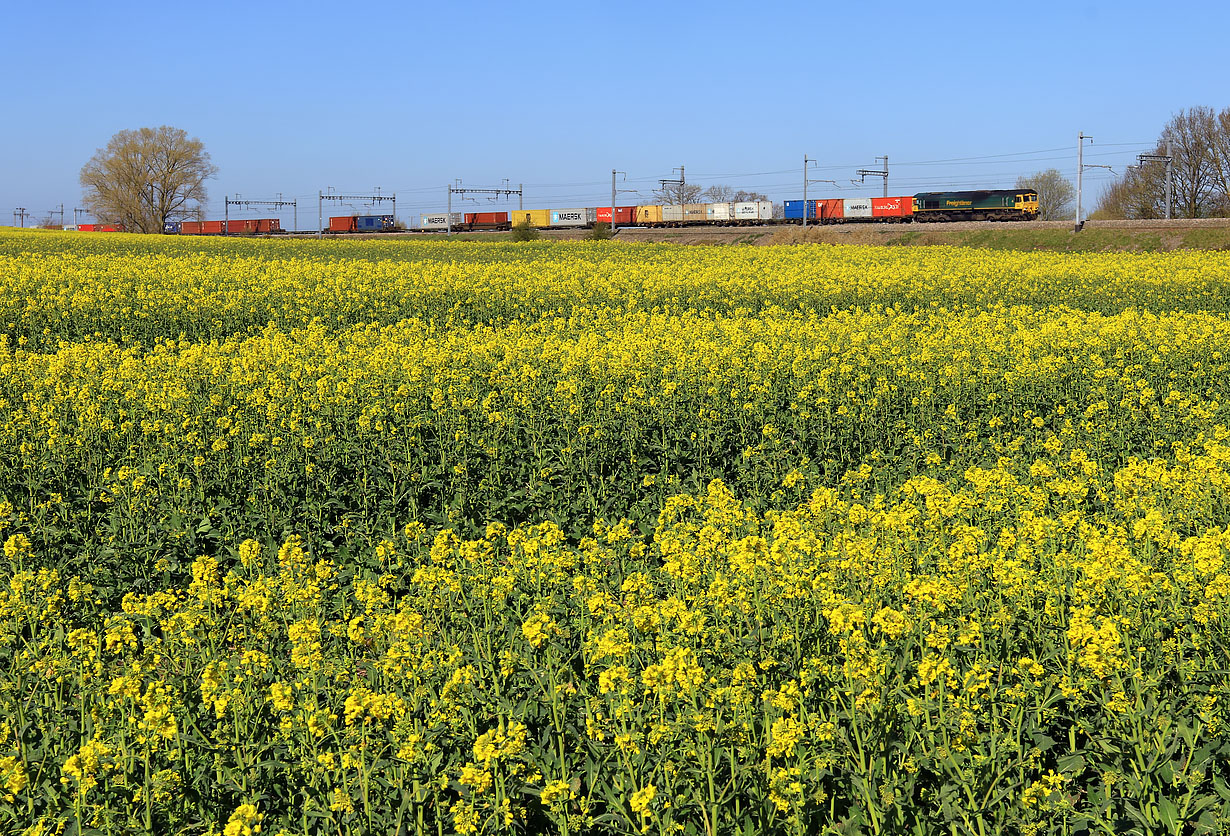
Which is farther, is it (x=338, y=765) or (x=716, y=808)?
(x=338, y=765)

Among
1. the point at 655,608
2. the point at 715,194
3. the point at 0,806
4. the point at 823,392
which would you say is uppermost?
the point at 715,194

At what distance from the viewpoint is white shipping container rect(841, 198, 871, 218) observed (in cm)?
8369

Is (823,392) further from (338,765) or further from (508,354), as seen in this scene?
(338,765)

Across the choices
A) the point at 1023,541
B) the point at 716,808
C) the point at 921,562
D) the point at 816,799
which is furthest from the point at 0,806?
the point at 1023,541

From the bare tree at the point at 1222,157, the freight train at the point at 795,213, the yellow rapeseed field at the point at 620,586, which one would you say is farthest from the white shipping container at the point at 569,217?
the yellow rapeseed field at the point at 620,586

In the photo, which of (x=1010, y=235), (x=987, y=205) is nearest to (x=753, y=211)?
(x=987, y=205)

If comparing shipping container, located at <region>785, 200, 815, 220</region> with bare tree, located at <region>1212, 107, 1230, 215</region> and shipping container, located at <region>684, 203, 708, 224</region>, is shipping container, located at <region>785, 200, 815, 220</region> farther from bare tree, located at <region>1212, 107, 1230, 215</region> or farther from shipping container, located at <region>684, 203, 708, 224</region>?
bare tree, located at <region>1212, 107, 1230, 215</region>

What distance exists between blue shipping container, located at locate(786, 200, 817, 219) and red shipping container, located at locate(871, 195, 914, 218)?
17.1 ft

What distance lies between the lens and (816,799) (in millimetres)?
4059

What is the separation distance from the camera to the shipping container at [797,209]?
86312 mm

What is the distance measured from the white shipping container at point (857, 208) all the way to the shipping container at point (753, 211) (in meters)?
7.20

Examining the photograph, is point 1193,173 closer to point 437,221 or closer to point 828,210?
point 828,210

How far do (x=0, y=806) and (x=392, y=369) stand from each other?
27.2ft

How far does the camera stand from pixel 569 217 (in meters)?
99.8
